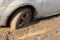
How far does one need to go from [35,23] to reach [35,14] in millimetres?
333

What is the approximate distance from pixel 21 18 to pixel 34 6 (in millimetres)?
496

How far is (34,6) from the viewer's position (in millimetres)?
5309

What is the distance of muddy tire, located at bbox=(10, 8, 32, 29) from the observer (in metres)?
5.12

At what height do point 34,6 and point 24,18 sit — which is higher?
point 34,6

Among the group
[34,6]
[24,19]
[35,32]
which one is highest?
[34,6]

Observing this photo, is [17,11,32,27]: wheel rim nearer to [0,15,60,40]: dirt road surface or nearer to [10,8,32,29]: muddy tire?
[10,8,32,29]: muddy tire

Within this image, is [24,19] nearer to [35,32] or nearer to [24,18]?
[24,18]

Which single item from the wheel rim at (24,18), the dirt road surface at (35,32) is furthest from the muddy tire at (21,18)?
the dirt road surface at (35,32)

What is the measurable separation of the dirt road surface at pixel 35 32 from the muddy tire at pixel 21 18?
0.40 ft

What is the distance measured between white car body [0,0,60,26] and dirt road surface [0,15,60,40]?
0.79 feet

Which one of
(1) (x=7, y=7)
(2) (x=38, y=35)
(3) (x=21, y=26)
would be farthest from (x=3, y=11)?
(2) (x=38, y=35)

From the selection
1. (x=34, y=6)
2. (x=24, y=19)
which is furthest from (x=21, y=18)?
(x=34, y=6)

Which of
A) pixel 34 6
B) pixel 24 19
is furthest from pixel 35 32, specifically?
pixel 34 6

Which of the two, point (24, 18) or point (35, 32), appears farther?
point (24, 18)
